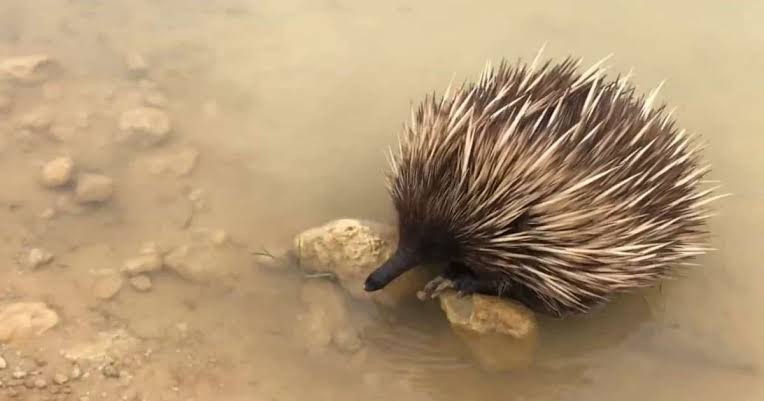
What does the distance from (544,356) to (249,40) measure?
80.3 inches

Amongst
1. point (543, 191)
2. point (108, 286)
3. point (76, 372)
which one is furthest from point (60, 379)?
point (543, 191)

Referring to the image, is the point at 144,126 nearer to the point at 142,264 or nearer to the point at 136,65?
the point at 136,65

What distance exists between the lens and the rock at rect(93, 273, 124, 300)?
9.23ft

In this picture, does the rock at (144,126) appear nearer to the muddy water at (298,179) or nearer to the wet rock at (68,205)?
the muddy water at (298,179)

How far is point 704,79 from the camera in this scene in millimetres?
3771

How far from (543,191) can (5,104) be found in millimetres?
2338

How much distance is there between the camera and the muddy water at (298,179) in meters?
2.72

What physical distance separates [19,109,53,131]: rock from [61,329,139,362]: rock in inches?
44.0

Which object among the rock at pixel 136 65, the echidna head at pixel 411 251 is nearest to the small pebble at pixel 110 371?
the echidna head at pixel 411 251

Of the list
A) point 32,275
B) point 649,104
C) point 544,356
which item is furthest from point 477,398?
point 32,275

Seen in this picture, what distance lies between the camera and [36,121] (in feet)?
11.0

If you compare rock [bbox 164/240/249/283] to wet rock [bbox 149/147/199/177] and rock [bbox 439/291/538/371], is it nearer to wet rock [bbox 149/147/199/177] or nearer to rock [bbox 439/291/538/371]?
wet rock [bbox 149/147/199/177]

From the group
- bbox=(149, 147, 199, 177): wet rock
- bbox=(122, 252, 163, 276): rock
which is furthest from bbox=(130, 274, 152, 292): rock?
bbox=(149, 147, 199, 177): wet rock

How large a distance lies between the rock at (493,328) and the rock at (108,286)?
1150mm
